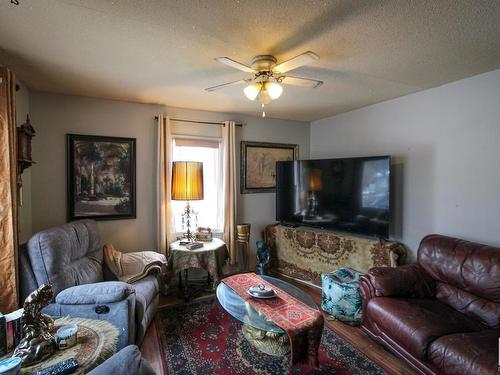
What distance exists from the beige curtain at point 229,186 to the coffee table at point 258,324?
4.55 feet

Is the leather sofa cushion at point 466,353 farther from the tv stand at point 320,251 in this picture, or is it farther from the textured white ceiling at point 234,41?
the textured white ceiling at point 234,41

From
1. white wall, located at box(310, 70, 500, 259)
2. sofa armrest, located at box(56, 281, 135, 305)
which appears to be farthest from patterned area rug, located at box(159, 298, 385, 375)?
white wall, located at box(310, 70, 500, 259)

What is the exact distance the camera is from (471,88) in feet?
8.38

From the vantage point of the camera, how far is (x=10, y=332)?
136 centimetres

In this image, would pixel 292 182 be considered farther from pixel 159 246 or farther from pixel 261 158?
pixel 159 246

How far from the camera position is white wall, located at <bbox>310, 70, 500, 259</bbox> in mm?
2453

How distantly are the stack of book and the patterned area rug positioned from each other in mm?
1073

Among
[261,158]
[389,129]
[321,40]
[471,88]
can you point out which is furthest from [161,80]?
[471,88]

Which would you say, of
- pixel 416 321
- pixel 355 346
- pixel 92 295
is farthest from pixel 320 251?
pixel 92 295

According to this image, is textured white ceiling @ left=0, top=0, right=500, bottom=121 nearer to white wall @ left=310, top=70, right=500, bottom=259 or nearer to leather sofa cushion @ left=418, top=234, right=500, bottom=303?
white wall @ left=310, top=70, right=500, bottom=259

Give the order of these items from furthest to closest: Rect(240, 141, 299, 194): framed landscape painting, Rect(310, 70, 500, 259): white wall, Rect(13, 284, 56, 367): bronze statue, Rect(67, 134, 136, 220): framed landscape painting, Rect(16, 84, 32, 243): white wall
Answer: Rect(240, 141, 299, 194): framed landscape painting < Rect(67, 134, 136, 220): framed landscape painting < Rect(16, 84, 32, 243): white wall < Rect(310, 70, 500, 259): white wall < Rect(13, 284, 56, 367): bronze statue

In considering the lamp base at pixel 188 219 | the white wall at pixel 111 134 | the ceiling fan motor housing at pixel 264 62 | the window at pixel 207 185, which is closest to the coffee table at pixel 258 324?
the lamp base at pixel 188 219

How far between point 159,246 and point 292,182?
2.06m

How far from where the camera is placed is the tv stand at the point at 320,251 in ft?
9.80
